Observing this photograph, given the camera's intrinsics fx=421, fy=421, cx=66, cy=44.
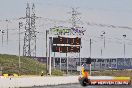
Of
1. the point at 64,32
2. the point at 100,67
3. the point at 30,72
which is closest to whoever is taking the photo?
the point at 64,32

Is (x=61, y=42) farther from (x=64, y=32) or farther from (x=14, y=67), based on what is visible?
(x=14, y=67)

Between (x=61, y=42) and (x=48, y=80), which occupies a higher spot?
(x=61, y=42)

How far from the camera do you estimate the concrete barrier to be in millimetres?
51559

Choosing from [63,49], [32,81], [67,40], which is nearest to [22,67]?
[63,49]

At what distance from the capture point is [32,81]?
197 feet

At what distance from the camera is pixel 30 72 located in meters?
115

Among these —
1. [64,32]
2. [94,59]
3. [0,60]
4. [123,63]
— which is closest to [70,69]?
[94,59]

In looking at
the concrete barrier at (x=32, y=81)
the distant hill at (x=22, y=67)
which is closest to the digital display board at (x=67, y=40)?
the concrete barrier at (x=32, y=81)

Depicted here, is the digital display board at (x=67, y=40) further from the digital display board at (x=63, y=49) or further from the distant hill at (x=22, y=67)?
the distant hill at (x=22, y=67)

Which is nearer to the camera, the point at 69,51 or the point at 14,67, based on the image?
the point at 69,51

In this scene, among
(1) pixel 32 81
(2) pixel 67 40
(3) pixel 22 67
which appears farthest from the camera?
(3) pixel 22 67

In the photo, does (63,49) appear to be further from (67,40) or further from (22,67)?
(22,67)

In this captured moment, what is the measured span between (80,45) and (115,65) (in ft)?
290

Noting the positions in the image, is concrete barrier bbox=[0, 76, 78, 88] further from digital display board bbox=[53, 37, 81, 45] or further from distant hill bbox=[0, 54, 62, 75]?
distant hill bbox=[0, 54, 62, 75]
